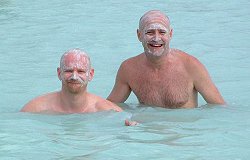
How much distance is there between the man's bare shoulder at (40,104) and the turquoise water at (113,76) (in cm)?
11

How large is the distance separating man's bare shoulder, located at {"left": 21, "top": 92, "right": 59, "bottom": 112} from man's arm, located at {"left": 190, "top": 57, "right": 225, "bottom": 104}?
1.30 meters

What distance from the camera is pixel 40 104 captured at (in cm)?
698

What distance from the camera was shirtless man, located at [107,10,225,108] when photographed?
7.09 m

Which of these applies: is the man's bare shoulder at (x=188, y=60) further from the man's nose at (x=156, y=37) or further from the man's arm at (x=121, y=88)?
the man's arm at (x=121, y=88)

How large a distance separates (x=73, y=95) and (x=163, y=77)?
952mm

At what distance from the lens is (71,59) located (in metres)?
6.67

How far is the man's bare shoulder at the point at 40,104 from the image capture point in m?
6.95

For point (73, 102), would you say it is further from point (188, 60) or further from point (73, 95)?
point (188, 60)

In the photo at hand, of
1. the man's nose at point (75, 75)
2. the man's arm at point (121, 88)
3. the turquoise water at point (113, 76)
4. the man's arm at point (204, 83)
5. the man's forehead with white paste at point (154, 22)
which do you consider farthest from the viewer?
the man's arm at point (121, 88)

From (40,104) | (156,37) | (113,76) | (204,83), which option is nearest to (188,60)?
(204,83)

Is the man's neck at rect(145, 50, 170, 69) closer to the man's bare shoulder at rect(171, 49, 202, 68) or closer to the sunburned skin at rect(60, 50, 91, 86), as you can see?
the man's bare shoulder at rect(171, 49, 202, 68)

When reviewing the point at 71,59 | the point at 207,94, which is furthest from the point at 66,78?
the point at 207,94

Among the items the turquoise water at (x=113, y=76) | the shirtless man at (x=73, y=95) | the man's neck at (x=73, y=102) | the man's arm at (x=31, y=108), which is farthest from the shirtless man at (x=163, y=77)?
the man's arm at (x=31, y=108)

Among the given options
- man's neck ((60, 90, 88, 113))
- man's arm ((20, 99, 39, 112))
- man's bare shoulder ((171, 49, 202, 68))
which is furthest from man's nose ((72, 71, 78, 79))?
man's bare shoulder ((171, 49, 202, 68))
